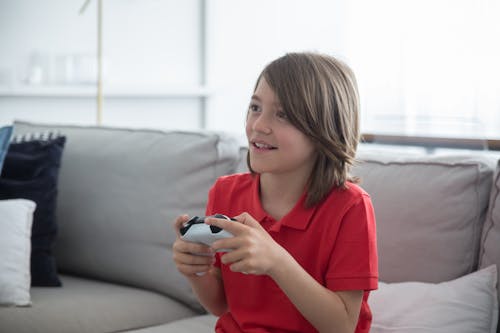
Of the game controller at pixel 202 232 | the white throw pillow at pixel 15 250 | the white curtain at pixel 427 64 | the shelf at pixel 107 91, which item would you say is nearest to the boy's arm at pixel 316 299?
Result: the game controller at pixel 202 232

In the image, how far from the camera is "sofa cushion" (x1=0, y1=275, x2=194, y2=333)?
65.1 inches

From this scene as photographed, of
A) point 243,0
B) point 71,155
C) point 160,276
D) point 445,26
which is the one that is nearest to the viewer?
point 160,276

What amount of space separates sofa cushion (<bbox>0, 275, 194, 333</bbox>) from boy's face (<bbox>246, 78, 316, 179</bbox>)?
695mm

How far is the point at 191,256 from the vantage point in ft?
4.05

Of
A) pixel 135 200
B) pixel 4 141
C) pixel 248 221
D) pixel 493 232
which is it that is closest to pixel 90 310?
pixel 135 200

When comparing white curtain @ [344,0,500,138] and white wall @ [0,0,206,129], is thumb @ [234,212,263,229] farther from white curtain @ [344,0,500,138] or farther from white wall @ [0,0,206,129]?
white wall @ [0,0,206,129]

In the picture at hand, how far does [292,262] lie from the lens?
1.15m

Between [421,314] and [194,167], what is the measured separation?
81 centimetres

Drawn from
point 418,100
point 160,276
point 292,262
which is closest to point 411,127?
point 418,100

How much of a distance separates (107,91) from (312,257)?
3.05 m

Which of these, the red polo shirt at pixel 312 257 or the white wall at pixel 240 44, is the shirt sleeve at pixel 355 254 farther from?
the white wall at pixel 240 44

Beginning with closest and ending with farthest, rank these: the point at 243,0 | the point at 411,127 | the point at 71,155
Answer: the point at 71,155
the point at 411,127
the point at 243,0

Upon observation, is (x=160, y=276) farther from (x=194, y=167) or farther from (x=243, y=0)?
(x=243, y=0)

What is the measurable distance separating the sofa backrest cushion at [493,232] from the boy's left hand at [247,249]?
1.82ft
